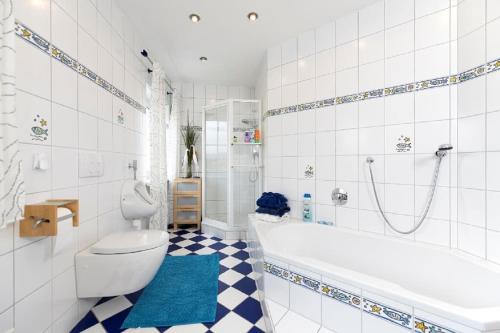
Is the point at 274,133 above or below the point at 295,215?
above

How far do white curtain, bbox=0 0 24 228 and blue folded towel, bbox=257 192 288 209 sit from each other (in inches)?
66.7

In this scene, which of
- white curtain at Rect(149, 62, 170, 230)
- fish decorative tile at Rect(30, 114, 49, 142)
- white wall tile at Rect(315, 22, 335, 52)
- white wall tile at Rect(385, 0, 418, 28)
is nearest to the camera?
fish decorative tile at Rect(30, 114, 49, 142)

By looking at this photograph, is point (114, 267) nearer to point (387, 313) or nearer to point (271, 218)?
point (271, 218)

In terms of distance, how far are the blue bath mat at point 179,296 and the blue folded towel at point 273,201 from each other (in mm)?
766

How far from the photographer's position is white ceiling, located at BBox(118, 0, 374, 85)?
5.55 ft

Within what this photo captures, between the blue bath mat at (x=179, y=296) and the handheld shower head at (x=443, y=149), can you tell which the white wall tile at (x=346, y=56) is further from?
the blue bath mat at (x=179, y=296)

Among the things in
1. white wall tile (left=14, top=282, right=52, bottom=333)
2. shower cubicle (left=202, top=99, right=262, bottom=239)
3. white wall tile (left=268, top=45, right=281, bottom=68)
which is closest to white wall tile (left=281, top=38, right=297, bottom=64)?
white wall tile (left=268, top=45, right=281, bottom=68)

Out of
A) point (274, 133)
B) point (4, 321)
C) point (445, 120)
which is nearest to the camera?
point (4, 321)

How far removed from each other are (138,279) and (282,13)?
235 centimetres

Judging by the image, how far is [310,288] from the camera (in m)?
1.12

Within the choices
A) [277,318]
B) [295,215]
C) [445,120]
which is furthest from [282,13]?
[277,318]

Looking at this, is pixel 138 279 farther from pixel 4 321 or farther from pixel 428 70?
pixel 428 70

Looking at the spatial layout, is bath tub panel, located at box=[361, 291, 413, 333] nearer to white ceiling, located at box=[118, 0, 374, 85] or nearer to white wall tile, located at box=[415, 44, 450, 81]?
white wall tile, located at box=[415, 44, 450, 81]

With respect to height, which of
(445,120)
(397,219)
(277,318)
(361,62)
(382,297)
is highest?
(361,62)
